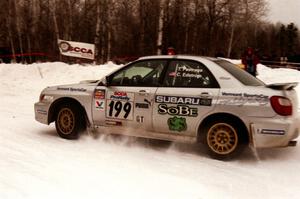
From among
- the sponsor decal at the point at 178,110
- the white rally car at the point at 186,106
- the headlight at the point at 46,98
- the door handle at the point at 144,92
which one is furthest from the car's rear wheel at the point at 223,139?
the headlight at the point at 46,98

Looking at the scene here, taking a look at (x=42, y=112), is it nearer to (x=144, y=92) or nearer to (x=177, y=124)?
(x=144, y=92)

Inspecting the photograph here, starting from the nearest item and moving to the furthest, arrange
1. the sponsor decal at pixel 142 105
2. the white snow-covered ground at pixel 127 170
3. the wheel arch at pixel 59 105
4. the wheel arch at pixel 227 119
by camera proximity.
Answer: the white snow-covered ground at pixel 127 170, the wheel arch at pixel 227 119, the sponsor decal at pixel 142 105, the wheel arch at pixel 59 105

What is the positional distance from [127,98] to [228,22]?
4161 cm

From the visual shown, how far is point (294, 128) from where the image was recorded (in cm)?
620

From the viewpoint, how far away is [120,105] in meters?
7.18

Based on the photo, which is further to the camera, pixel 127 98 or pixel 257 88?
pixel 127 98

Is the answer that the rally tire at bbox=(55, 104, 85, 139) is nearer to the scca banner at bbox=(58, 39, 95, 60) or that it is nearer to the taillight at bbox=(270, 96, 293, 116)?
the taillight at bbox=(270, 96, 293, 116)

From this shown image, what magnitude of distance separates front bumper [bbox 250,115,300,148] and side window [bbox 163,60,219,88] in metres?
0.88

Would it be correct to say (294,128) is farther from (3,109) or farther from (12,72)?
(12,72)

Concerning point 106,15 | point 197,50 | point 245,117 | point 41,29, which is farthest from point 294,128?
point 41,29

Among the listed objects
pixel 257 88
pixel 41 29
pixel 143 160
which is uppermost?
pixel 41 29

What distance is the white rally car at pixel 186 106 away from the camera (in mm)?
6152

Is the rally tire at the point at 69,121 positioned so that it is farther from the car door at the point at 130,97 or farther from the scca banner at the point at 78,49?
the scca banner at the point at 78,49

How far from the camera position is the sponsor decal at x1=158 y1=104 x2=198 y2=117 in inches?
257
